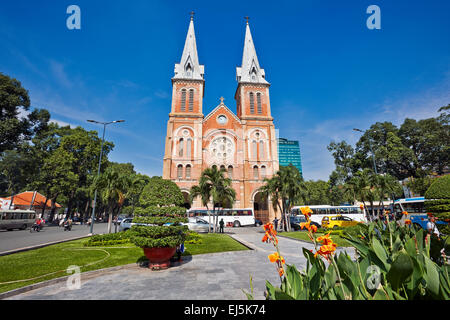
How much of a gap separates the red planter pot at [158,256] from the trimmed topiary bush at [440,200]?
8357 mm

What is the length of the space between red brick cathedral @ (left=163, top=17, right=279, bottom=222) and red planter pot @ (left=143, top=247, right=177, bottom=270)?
22996 mm

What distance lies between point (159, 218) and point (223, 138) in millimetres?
28242

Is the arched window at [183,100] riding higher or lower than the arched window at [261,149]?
higher

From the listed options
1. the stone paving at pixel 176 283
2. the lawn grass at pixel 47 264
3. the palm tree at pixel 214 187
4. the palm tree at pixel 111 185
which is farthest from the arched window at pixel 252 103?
the stone paving at pixel 176 283

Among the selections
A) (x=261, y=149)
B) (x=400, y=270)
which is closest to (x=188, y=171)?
(x=261, y=149)

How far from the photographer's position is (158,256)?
711 cm

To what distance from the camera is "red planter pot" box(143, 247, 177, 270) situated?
7086 millimetres

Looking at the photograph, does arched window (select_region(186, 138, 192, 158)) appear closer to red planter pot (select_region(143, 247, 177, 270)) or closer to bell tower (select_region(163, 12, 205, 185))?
bell tower (select_region(163, 12, 205, 185))

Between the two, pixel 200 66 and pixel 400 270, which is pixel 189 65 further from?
pixel 400 270

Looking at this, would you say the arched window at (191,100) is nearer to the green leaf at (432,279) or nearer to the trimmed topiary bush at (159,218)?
the trimmed topiary bush at (159,218)

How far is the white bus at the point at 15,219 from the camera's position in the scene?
846 inches
